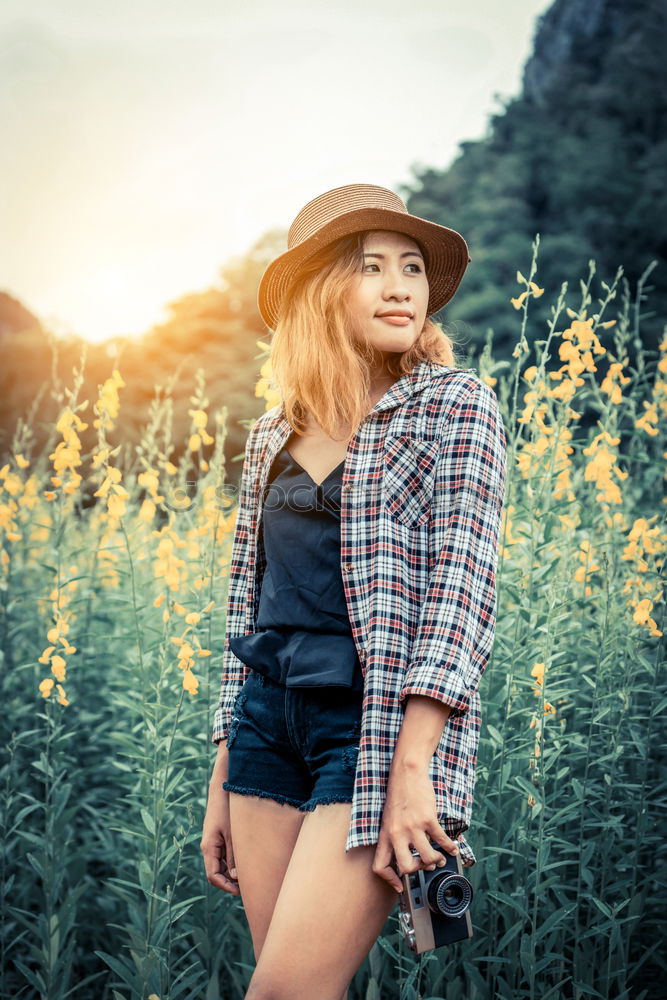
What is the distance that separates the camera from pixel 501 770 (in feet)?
7.69

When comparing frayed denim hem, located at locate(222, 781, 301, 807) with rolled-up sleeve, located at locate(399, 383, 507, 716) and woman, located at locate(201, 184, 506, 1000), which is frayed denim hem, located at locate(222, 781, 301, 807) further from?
rolled-up sleeve, located at locate(399, 383, 507, 716)

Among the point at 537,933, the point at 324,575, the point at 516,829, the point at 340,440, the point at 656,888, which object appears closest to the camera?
the point at 324,575

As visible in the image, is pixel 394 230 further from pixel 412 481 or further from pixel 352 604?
pixel 352 604

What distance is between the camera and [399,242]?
1.75m

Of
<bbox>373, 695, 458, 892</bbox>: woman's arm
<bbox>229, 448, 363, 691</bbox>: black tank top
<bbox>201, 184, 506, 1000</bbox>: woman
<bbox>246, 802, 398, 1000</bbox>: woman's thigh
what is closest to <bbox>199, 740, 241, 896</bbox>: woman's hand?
<bbox>201, 184, 506, 1000</bbox>: woman

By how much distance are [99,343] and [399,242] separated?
60.6 ft

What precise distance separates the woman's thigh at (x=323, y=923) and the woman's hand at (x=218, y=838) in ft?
1.43

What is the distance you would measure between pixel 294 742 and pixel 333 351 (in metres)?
0.77

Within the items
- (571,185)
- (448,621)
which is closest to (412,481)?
(448,621)

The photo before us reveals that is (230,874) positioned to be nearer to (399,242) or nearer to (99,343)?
(399,242)

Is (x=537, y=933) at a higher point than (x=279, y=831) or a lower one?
lower

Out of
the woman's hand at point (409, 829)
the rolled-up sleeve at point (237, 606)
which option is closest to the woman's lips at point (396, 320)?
the rolled-up sleeve at point (237, 606)

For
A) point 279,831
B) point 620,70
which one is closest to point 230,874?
point 279,831

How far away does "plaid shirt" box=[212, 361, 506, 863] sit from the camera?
1361 millimetres
